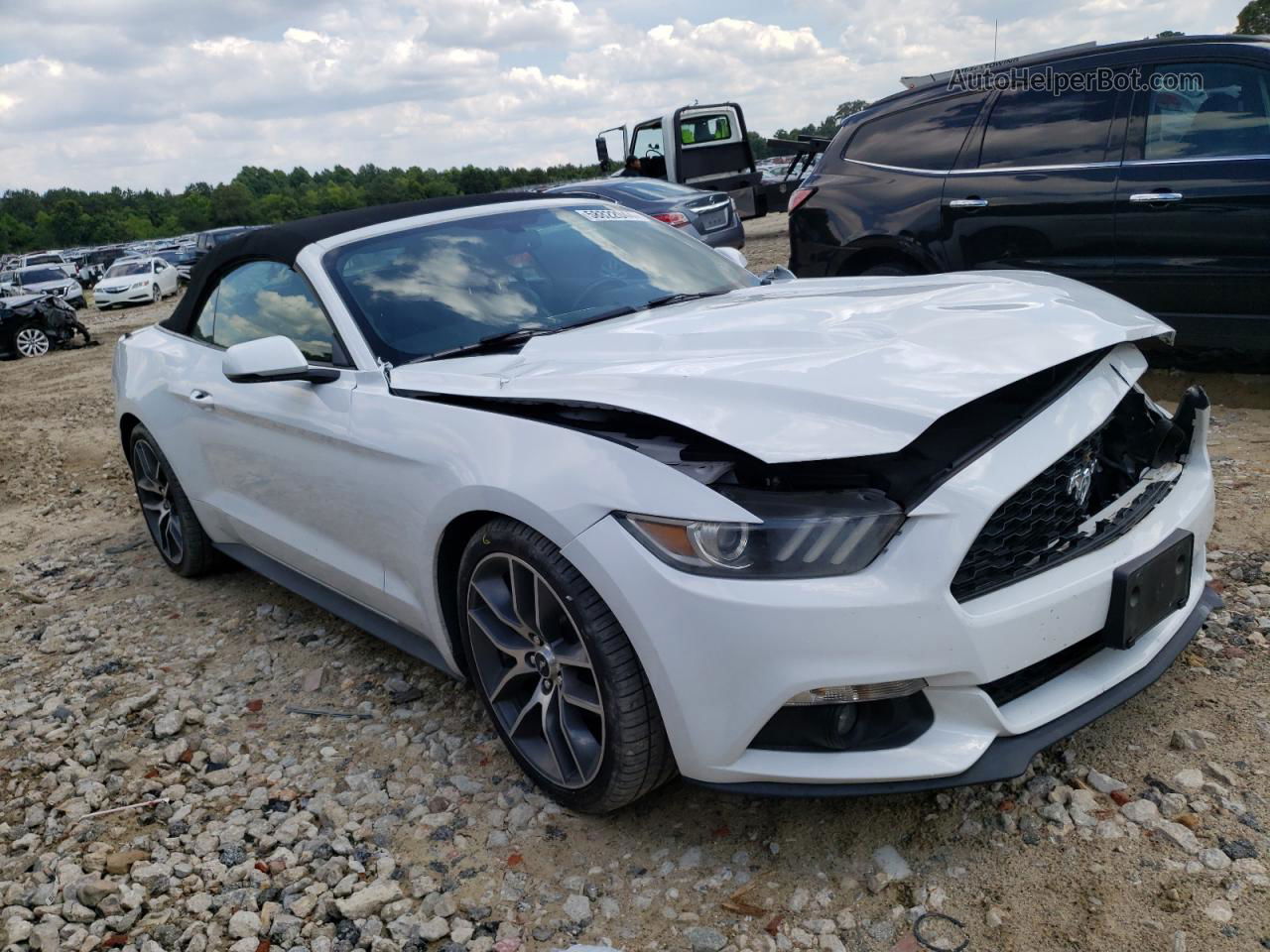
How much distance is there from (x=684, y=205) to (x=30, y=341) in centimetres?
1175

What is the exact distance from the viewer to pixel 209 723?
3.50 m

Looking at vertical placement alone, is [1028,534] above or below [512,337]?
below

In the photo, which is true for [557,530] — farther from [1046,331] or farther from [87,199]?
[87,199]

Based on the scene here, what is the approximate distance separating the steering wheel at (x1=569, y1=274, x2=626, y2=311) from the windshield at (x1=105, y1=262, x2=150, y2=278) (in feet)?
96.6

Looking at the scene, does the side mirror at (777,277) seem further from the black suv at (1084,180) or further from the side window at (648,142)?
the side window at (648,142)

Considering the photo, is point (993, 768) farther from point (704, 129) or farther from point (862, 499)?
point (704, 129)

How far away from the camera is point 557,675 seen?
8.57ft

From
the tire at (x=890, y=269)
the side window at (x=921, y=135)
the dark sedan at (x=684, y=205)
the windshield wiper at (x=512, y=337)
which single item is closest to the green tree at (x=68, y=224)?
the dark sedan at (x=684, y=205)

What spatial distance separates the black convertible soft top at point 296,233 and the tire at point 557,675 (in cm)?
153

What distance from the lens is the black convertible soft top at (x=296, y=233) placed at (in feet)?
12.0

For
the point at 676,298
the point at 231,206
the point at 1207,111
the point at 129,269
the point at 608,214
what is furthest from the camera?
the point at 231,206

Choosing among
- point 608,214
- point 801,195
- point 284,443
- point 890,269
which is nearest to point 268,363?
point 284,443

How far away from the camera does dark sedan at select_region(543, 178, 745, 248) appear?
12.2 meters

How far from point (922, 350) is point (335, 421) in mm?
1718
